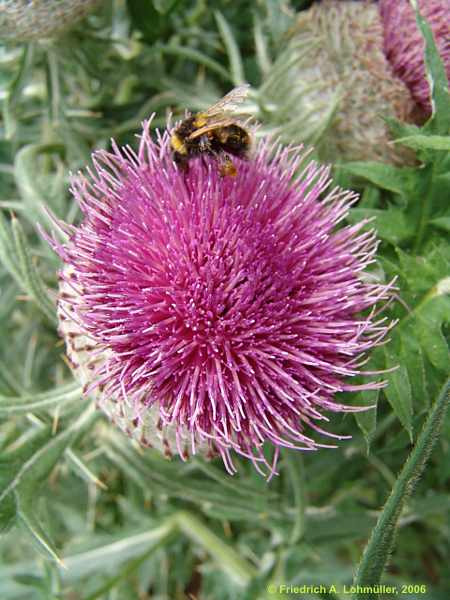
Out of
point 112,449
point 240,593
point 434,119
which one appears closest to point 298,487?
point 240,593

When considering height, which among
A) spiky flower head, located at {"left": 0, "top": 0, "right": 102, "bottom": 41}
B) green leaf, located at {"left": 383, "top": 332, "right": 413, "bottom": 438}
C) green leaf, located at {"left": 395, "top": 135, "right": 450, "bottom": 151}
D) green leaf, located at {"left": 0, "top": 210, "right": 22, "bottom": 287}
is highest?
spiky flower head, located at {"left": 0, "top": 0, "right": 102, "bottom": 41}

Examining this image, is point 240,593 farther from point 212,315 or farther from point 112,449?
point 212,315

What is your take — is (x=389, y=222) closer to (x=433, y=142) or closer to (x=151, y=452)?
(x=433, y=142)

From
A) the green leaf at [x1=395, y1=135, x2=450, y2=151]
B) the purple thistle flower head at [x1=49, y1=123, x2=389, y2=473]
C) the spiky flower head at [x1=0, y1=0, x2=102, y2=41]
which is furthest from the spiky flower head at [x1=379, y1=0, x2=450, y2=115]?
the spiky flower head at [x1=0, y1=0, x2=102, y2=41]

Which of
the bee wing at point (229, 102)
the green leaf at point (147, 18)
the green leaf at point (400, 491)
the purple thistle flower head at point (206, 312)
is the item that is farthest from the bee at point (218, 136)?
the green leaf at point (147, 18)

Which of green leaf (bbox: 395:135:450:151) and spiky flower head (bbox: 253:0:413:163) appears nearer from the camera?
green leaf (bbox: 395:135:450:151)

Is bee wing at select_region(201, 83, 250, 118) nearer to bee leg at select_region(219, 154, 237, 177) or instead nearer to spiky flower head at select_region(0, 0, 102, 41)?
bee leg at select_region(219, 154, 237, 177)
